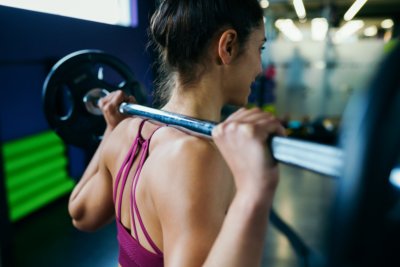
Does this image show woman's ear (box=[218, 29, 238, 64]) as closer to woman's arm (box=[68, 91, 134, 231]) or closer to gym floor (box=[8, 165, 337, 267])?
woman's arm (box=[68, 91, 134, 231])

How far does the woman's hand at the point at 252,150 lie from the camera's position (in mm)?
472

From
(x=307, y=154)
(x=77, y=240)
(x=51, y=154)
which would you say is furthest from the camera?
(x=51, y=154)

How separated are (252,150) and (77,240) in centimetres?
221

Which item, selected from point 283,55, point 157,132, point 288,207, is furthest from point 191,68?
point 283,55

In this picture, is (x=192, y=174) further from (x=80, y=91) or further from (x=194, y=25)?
(x=80, y=91)

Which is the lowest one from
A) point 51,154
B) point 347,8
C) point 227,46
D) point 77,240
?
point 77,240

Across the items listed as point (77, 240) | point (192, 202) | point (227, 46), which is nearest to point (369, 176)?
point (192, 202)

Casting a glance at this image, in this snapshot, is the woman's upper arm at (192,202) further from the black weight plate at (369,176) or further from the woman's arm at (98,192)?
the woman's arm at (98,192)

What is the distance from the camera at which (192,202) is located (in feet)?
1.87

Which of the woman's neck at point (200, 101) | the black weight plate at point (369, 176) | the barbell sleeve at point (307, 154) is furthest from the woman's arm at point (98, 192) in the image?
the black weight plate at point (369, 176)

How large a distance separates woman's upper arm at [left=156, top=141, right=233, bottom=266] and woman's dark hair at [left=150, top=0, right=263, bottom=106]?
0.81ft

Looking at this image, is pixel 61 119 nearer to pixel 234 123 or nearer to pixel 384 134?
pixel 234 123

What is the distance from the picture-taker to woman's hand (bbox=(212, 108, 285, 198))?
0.47 meters

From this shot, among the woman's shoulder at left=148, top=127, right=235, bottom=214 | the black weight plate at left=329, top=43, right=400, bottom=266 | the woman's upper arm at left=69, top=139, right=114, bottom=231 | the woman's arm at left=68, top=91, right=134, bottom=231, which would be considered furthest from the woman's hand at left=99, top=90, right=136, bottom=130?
the black weight plate at left=329, top=43, right=400, bottom=266
